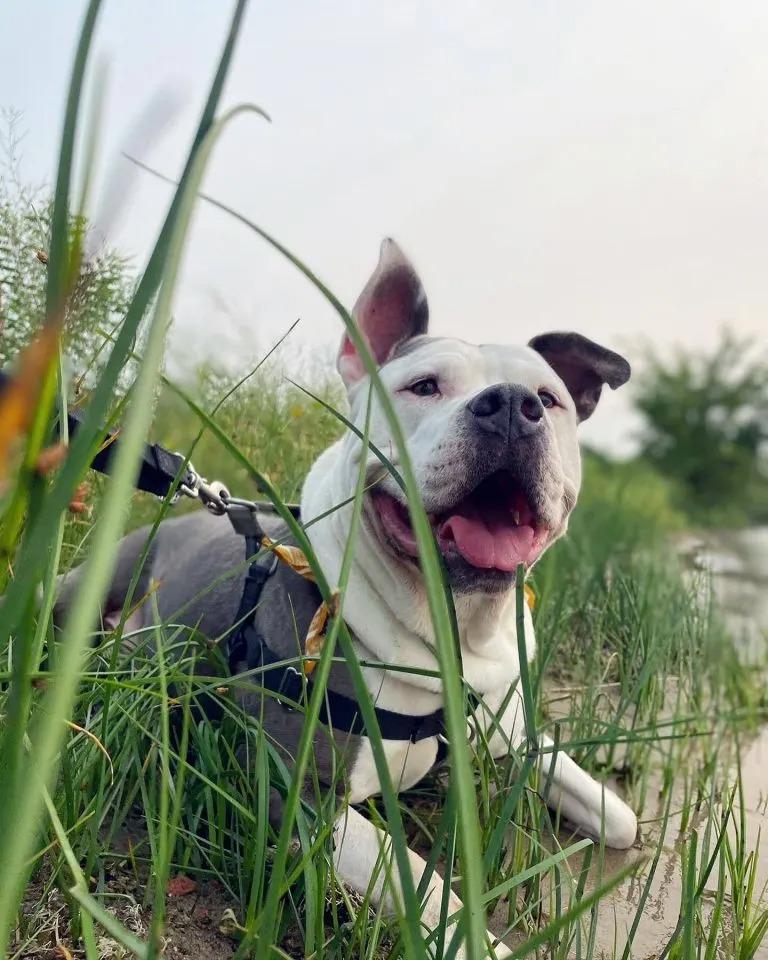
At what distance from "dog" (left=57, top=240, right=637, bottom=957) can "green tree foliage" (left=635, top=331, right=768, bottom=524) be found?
5161 mm

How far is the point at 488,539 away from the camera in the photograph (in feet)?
5.37

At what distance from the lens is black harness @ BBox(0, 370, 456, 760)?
1637 millimetres

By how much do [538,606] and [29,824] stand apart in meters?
2.28

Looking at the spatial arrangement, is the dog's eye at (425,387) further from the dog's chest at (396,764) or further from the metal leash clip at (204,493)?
the dog's chest at (396,764)

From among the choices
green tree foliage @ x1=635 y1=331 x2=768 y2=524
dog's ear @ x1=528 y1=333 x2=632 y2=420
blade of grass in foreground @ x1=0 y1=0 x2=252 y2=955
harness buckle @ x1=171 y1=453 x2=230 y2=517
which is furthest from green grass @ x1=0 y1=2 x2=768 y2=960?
green tree foliage @ x1=635 y1=331 x2=768 y2=524

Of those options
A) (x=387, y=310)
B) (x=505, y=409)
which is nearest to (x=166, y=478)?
(x=387, y=310)

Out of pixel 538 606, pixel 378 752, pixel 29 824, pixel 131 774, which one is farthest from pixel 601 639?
pixel 29 824

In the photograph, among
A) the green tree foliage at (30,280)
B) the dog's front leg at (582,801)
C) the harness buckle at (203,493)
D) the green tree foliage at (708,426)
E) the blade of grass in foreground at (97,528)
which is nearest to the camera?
the blade of grass in foreground at (97,528)

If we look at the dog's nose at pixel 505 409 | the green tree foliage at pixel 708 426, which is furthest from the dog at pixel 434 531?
the green tree foliage at pixel 708 426

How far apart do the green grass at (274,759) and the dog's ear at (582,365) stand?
2.13ft

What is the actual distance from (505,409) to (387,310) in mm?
591

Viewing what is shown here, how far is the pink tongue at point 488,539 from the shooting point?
1615 millimetres

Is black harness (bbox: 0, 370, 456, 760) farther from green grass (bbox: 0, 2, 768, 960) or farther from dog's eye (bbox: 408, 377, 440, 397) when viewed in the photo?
dog's eye (bbox: 408, 377, 440, 397)

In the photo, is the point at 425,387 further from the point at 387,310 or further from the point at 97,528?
the point at 97,528
